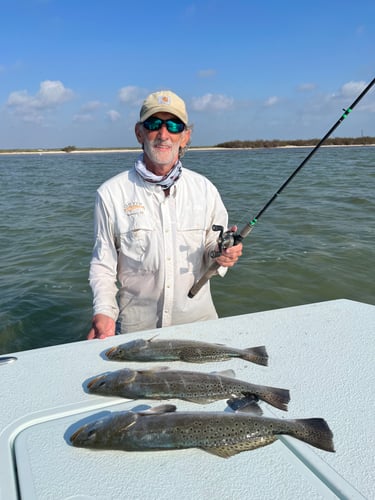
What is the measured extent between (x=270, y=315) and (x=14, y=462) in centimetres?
198

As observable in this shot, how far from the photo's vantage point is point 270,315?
3.12 meters

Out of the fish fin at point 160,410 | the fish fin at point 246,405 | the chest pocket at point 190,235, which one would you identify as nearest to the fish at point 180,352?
the fish fin at point 246,405

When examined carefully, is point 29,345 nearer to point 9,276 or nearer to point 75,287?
point 75,287

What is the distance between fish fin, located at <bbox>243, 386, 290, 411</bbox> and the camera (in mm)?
2039

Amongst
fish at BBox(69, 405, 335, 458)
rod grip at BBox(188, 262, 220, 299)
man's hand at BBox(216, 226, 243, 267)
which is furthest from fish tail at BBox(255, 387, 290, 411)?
rod grip at BBox(188, 262, 220, 299)

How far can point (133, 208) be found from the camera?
3.72 metres

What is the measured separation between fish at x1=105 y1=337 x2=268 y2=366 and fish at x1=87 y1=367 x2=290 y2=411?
242mm

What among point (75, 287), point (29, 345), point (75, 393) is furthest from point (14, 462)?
point (75, 287)

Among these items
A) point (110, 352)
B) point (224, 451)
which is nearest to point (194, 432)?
point (224, 451)

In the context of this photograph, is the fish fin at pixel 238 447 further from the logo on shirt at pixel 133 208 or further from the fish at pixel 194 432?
the logo on shirt at pixel 133 208

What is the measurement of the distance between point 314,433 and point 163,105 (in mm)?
2740

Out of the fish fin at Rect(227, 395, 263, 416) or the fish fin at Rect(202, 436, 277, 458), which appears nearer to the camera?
the fish fin at Rect(202, 436, 277, 458)

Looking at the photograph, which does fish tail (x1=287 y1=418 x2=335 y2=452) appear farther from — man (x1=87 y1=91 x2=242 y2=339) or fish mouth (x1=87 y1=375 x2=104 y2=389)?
man (x1=87 y1=91 x2=242 y2=339)

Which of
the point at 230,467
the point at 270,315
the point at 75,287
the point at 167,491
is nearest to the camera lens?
the point at 167,491
